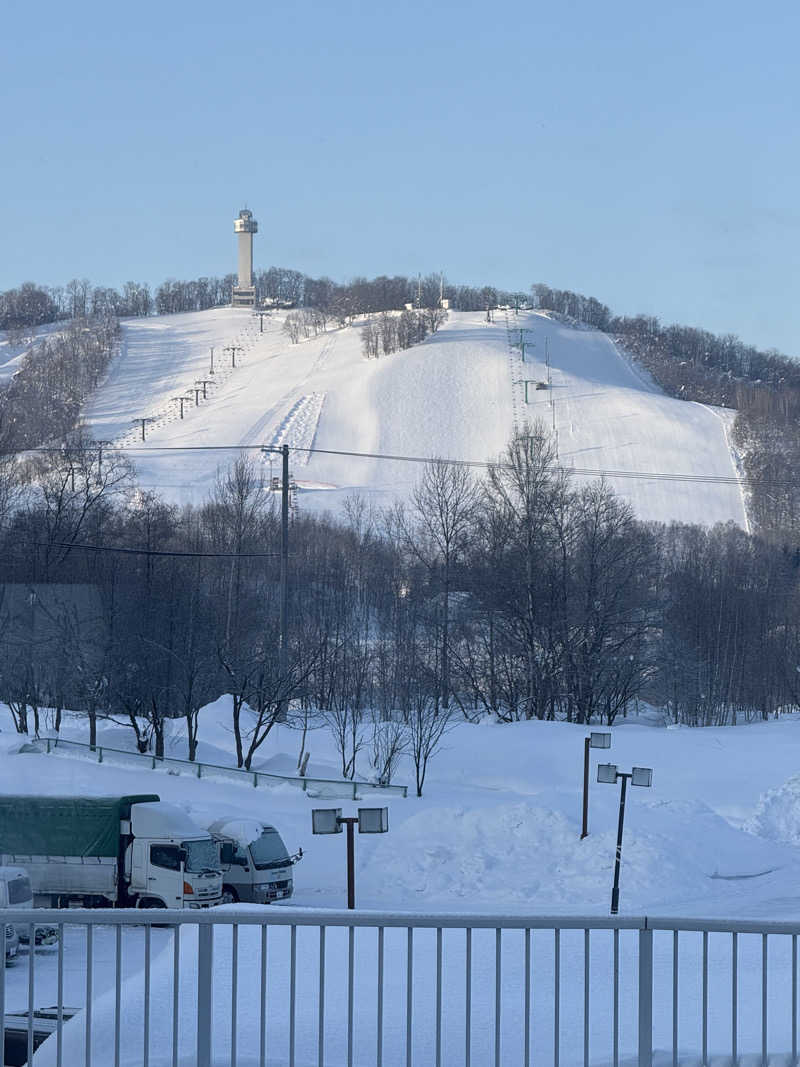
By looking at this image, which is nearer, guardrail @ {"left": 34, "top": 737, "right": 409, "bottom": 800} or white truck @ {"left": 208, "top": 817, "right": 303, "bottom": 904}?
white truck @ {"left": 208, "top": 817, "right": 303, "bottom": 904}

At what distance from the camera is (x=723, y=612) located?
233 ft

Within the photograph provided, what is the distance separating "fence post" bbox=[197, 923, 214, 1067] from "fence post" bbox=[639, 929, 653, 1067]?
6.01 feet

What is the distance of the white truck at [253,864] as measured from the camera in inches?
835

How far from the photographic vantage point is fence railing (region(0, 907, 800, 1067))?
5.15 metres

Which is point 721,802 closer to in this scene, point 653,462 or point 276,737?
point 276,737

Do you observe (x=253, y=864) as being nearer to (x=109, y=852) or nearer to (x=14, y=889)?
(x=109, y=852)

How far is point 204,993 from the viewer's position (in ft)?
17.1

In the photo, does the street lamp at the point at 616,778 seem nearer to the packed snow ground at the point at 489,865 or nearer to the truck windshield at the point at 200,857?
the packed snow ground at the point at 489,865

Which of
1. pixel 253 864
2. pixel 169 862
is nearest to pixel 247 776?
pixel 253 864

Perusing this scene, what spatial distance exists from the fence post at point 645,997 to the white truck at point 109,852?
51.6 ft

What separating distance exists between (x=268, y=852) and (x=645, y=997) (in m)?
17.1

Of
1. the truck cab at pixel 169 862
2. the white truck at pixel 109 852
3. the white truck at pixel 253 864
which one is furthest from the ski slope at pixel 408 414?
the truck cab at pixel 169 862

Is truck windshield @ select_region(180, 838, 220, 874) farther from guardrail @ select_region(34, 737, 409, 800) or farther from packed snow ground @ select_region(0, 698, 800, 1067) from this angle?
guardrail @ select_region(34, 737, 409, 800)

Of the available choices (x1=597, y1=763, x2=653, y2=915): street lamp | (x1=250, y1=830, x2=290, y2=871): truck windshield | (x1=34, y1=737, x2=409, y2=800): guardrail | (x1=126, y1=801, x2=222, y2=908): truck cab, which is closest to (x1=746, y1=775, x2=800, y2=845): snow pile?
(x1=597, y1=763, x2=653, y2=915): street lamp
